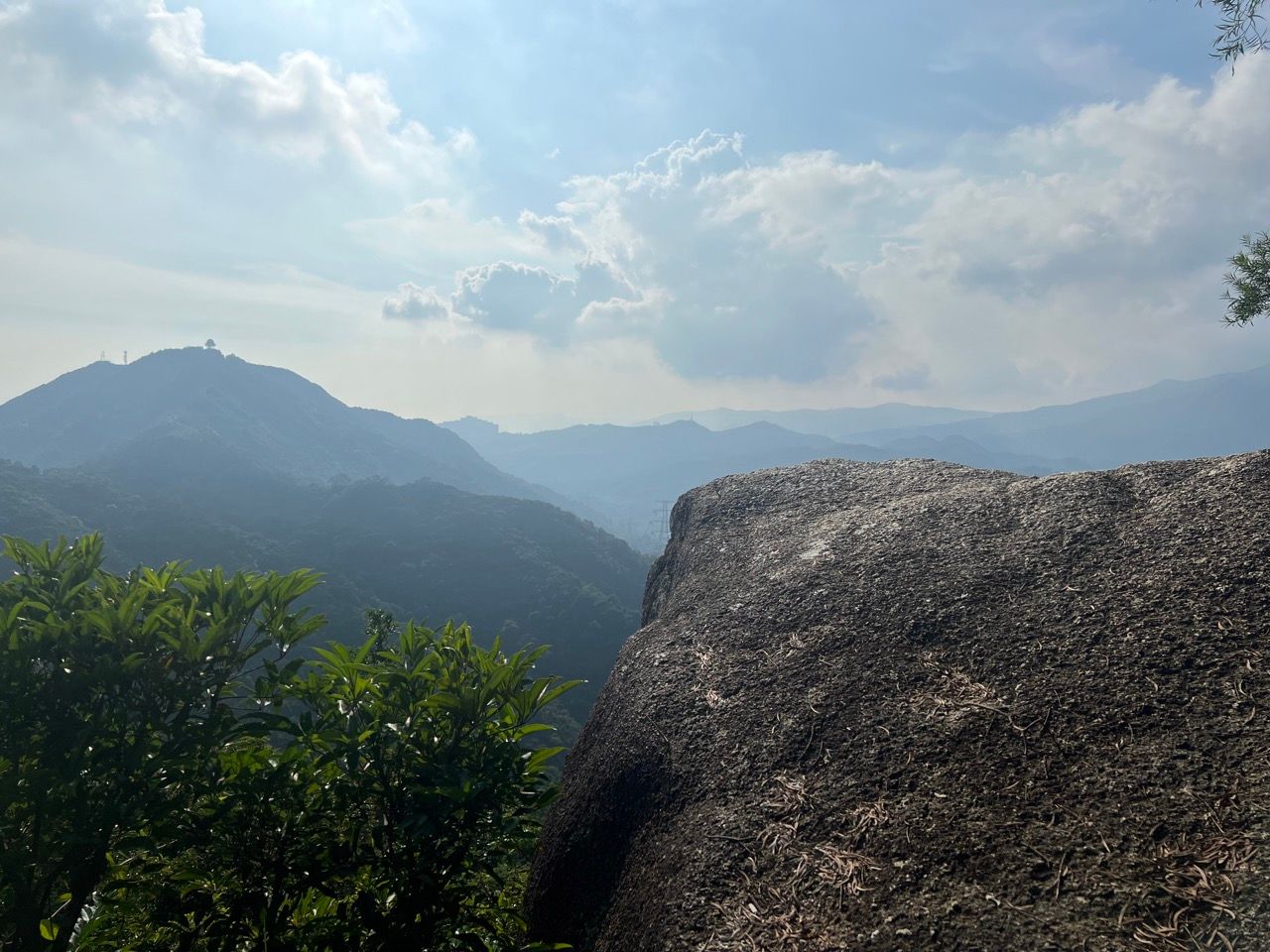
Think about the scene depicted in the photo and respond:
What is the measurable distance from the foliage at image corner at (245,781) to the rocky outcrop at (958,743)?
195 cm

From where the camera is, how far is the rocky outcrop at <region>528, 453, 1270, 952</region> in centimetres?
430

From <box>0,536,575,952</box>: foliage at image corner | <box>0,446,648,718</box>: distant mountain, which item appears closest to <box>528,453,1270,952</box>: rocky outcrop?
<box>0,536,575,952</box>: foliage at image corner

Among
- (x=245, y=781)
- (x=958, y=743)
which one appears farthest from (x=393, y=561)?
(x=958, y=743)

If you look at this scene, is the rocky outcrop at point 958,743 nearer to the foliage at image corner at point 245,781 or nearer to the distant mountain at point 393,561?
the foliage at image corner at point 245,781

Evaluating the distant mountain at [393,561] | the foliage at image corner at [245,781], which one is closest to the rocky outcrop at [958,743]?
the foliage at image corner at [245,781]

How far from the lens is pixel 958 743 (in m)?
5.66

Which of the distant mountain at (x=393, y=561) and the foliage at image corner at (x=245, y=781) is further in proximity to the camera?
the distant mountain at (x=393, y=561)

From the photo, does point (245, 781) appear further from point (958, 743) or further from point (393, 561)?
point (393, 561)

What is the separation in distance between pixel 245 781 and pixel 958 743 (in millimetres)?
5327

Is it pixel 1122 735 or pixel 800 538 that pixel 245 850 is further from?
pixel 800 538

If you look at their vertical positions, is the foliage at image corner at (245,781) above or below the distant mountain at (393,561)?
above

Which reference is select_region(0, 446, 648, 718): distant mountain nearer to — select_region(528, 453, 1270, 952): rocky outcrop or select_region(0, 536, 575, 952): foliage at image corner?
select_region(528, 453, 1270, 952): rocky outcrop

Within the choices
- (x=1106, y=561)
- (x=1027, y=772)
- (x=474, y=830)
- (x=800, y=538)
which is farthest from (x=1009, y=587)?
(x=474, y=830)

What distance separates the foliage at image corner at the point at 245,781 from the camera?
4.29 meters
